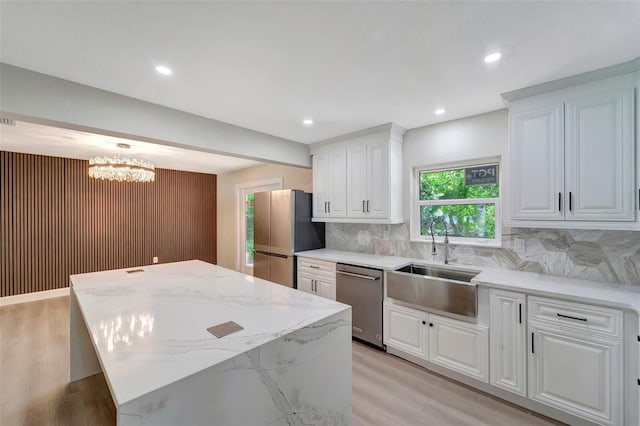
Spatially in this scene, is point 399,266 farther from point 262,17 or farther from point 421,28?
point 262,17

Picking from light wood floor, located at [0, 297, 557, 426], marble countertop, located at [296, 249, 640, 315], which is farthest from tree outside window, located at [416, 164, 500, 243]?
light wood floor, located at [0, 297, 557, 426]

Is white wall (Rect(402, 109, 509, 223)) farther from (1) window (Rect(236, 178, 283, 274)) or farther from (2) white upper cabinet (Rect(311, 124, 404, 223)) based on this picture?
(1) window (Rect(236, 178, 283, 274))

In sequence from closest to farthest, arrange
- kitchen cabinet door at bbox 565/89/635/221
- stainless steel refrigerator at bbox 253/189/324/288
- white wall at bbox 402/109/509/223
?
kitchen cabinet door at bbox 565/89/635/221 → white wall at bbox 402/109/509/223 → stainless steel refrigerator at bbox 253/189/324/288

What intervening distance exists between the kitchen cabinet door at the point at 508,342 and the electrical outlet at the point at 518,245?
667mm

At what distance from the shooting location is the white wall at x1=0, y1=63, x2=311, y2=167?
182cm

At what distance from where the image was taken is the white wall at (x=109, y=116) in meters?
1.82

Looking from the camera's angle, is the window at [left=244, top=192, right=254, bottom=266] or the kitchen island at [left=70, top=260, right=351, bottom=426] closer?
the kitchen island at [left=70, top=260, right=351, bottom=426]

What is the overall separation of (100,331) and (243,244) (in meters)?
4.72

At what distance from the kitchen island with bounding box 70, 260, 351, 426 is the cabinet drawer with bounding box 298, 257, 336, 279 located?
1303mm

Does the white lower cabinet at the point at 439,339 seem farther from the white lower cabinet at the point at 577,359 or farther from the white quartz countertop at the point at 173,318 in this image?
the white quartz countertop at the point at 173,318

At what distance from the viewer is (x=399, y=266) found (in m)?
2.75

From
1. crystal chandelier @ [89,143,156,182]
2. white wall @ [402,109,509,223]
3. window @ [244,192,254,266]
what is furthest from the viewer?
window @ [244,192,254,266]

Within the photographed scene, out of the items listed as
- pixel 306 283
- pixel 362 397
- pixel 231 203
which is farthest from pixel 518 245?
pixel 231 203

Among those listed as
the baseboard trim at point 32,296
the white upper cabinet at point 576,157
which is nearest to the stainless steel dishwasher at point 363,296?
the white upper cabinet at point 576,157
